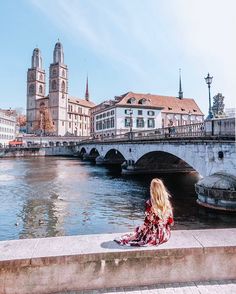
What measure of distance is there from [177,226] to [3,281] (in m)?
10.9

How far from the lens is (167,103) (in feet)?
297

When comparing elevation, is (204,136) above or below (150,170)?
above

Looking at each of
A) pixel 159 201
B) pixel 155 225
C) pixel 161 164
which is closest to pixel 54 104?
pixel 161 164

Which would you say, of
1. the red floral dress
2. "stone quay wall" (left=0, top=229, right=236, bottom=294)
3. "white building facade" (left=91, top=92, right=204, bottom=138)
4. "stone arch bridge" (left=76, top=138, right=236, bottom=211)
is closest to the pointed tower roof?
"white building facade" (left=91, top=92, right=204, bottom=138)

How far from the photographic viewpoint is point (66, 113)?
129m

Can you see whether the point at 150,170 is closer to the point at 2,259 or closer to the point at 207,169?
the point at 207,169

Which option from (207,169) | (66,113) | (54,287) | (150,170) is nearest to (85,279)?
(54,287)

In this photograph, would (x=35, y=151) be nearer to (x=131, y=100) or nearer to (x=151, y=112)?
(x=131, y=100)

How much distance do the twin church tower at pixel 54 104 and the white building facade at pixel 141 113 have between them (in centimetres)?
3267

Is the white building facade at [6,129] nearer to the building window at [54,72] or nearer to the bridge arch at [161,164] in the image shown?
the building window at [54,72]

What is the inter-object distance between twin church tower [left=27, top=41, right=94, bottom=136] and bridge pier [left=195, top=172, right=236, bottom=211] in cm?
10769

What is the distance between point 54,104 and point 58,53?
24.8m

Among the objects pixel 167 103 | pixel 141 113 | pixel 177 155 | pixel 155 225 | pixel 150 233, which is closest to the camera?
pixel 150 233

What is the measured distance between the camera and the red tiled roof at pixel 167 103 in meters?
80.7
